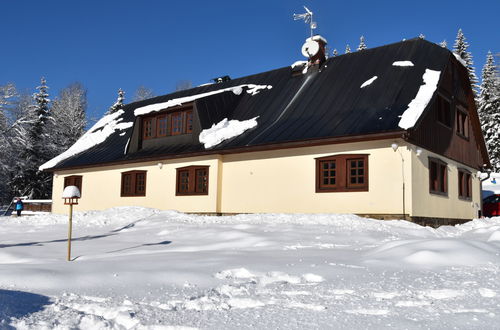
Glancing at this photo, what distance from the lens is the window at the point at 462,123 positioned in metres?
18.3

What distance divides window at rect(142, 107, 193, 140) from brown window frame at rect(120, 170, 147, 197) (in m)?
1.69

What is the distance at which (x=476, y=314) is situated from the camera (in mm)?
4039

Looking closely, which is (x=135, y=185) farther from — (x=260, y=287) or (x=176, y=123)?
(x=260, y=287)

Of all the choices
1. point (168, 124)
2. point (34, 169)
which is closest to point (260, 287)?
point (168, 124)

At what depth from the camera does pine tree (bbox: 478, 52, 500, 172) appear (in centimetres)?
4003

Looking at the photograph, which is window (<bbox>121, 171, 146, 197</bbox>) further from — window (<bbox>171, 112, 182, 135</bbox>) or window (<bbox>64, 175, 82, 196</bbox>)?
window (<bbox>64, 175, 82, 196</bbox>)

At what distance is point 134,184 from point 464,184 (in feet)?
45.4

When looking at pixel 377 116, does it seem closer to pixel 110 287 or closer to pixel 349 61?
pixel 349 61

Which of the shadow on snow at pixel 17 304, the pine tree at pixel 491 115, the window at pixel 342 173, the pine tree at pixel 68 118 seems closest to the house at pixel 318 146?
the window at pixel 342 173

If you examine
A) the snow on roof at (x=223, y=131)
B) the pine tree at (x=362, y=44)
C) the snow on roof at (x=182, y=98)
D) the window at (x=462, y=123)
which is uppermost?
the pine tree at (x=362, y=44)

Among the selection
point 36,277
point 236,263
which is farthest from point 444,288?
point 36,277

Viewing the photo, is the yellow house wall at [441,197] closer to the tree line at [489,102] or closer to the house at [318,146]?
the house at [318,146]

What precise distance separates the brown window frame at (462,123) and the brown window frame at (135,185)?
13149 mm

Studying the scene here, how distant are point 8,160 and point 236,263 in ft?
107
